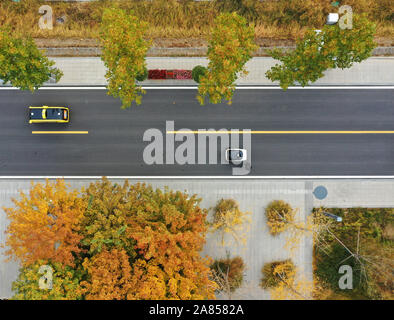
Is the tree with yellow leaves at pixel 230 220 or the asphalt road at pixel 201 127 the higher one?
the asphalt road at pixel 201 127

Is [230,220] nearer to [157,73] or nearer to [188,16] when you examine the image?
[157,73]

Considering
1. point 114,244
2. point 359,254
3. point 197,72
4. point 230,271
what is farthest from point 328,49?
point 114,244

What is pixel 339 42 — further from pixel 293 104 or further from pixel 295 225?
pixel 295 225

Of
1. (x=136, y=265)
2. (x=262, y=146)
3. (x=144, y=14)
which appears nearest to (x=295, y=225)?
(x=262, y=146)

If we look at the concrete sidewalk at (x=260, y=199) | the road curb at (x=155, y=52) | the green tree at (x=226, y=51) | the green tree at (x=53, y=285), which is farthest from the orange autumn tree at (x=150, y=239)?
the road curb at (x=155, y=52)

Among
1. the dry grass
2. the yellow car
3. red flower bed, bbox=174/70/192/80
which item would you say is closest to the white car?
red flower bed, bbox=174/70/192/80

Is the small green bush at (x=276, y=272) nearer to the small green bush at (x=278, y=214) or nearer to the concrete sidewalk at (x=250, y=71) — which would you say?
the small green bush at (x=278, y=214)

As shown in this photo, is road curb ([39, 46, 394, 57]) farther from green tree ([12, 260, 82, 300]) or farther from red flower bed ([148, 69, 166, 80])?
green tree ([12, 260, 82, 300])

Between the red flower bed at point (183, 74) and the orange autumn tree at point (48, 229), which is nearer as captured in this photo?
the orange autumn tree at point (48, 229)
